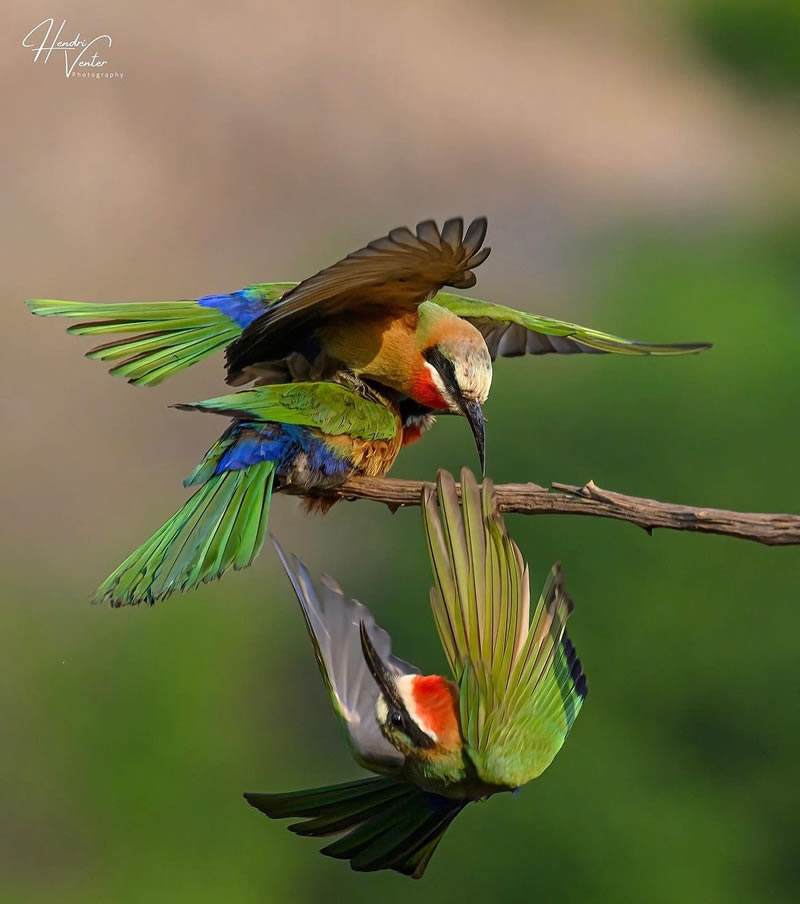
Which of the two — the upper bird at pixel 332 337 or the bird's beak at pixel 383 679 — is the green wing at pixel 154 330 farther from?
the bird's beak at pixel 383 679

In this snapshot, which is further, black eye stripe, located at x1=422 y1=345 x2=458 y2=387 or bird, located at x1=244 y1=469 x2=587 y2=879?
black eye stripe, located at x1=422 y1=345 x2=458 y2=387

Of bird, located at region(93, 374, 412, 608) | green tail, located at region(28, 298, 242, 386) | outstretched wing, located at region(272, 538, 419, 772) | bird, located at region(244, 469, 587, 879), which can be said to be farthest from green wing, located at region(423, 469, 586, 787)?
green tail, located at region(28, 298, 242, 386)

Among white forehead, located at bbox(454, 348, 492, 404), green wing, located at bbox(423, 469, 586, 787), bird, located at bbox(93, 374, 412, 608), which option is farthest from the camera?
white forehead, located at bbox(454, 348, 492, 404)

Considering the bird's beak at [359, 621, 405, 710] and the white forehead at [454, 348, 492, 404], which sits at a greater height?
the white forehead at [454, 348, 492, 404]

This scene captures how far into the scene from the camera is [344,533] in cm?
452

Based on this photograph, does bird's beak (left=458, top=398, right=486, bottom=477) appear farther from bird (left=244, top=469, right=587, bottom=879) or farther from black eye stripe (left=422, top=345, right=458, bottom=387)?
bird (left=244, top=469, right=587, bottom=879)

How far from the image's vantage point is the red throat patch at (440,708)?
6.50ft

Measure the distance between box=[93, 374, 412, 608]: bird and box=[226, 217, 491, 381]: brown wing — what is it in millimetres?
96

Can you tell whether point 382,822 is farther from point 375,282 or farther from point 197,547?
point 375,282

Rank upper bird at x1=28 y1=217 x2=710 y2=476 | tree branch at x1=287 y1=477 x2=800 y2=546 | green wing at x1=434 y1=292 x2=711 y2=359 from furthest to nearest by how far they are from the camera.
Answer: green wing at x1=434 y1=292 x2=711 y2=359
upper bird at x1=28 y1=217 x2=710 y2=476
tree branch at x1=287 y1=477 x2=800 y2=546

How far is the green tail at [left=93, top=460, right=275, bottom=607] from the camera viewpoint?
6.55ft

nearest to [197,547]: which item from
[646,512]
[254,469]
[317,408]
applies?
[254,469]

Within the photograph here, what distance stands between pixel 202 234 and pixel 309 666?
237 cm

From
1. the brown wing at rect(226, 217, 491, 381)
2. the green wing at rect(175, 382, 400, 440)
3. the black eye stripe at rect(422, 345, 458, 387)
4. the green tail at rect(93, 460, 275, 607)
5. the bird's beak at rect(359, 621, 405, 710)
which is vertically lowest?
the bird's beak at rect(359, 621, 405, 710)
